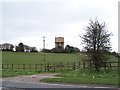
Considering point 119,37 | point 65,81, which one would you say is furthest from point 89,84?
point 119,37

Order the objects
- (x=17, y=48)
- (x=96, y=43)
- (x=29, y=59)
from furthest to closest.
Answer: (x=17, y=48) < (x=29, y=59) < (x=96, y=43)

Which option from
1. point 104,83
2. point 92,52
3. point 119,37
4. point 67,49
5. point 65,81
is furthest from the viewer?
point 67,49

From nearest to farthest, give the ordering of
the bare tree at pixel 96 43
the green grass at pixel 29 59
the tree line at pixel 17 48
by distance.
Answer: the bare tree at pixel 96 43 < the green grass at pixel 29 59 < the tree line at pixel 17 48

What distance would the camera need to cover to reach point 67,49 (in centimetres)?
12988

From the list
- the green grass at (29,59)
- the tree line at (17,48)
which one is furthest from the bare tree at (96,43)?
the tree line at (17,48)

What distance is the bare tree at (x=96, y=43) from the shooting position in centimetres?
4022

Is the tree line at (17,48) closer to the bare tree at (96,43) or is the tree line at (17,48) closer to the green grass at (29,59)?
the green grass at (29,59)

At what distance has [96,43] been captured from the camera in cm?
4066

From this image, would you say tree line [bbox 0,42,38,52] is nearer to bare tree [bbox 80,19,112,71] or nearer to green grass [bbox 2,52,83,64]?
green grass [bbox 2,52,83,64]

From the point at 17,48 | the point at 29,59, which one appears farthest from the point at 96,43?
the point at 17,48

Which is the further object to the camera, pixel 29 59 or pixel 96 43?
pixel 29 59

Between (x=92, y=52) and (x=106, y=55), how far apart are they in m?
1.91

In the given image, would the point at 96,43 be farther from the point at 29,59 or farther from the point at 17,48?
the point at 17,48

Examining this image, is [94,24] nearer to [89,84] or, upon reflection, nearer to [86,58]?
[86,58]
